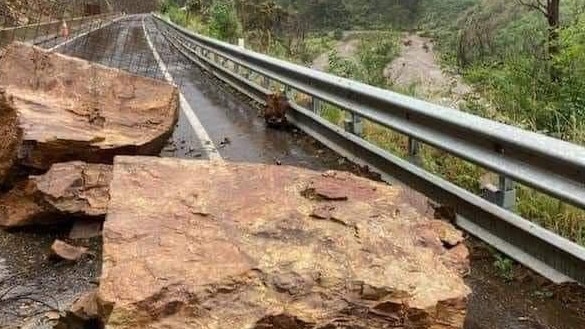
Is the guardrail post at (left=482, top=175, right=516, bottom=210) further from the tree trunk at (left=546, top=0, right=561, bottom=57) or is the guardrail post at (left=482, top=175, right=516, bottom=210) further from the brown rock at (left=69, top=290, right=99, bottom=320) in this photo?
the tree trunk at (left=546, top=0, right=561, bottom=57)

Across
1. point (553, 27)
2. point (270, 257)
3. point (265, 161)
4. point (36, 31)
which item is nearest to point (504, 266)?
point (270, 257)

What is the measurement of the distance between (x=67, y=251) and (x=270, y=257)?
5.61ft

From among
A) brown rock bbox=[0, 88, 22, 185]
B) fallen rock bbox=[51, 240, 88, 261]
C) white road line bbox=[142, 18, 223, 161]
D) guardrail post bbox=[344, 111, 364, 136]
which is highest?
brown rock bbox=[0, 88, 22, 185]

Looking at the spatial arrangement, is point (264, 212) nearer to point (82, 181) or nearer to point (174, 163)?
point (174, 163)

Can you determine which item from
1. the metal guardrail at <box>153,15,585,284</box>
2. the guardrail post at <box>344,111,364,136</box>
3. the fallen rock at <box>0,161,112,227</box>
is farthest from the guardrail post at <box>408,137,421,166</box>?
the fallen rock at <box>0,161,112,227</box>

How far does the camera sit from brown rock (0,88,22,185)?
492 cm

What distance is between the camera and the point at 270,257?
294 centimetres

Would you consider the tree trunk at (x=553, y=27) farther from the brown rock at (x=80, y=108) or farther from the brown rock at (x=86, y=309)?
the brown rock at (x=86, y=309)

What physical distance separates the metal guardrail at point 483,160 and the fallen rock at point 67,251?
234 centimetres

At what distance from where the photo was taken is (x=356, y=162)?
625 centimetres

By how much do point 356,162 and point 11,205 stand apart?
297cm

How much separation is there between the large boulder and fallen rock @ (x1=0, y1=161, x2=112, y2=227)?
2.56 feet

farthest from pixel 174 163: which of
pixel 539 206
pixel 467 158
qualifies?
pixel 539 206

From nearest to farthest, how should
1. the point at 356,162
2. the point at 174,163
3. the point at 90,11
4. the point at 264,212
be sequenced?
1. the point at 264,212
2. the point at 174,163
3. the point at 356,162
4. the point at 90,11
